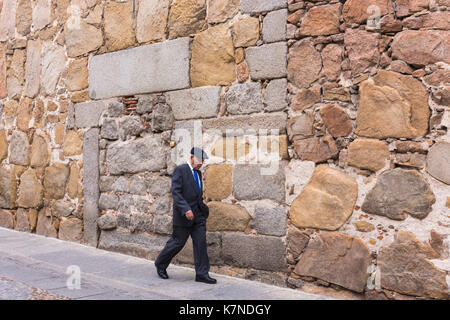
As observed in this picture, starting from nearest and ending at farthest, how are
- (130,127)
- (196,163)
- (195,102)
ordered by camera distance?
1. (196,163)
2. (195,102)
3. (130,127)

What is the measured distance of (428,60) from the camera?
400 centimetres

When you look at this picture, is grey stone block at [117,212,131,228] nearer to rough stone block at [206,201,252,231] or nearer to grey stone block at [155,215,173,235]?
grey stone block at [155,215,173,235]

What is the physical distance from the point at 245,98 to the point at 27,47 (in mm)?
4136

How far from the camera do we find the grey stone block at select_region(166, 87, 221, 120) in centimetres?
525

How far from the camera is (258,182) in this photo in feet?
16.1

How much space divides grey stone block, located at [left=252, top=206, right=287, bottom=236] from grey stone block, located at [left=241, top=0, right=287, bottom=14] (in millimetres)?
1875

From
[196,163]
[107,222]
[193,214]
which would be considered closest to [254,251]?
[193,214]

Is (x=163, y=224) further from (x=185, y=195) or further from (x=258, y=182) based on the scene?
(x=258, y=182)

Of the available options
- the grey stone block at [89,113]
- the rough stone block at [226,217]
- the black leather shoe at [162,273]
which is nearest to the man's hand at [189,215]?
the rough stone block at [226,217]

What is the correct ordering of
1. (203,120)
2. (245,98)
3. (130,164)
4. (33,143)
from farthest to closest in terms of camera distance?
(33,143) → (130,164) → (203,120) → (245,98)

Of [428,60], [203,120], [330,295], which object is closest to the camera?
[428,60]

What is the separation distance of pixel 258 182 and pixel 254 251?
663 mm

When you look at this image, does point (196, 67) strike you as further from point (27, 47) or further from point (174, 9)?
point (27, 47)

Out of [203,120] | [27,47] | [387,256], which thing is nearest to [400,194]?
[387,256]
